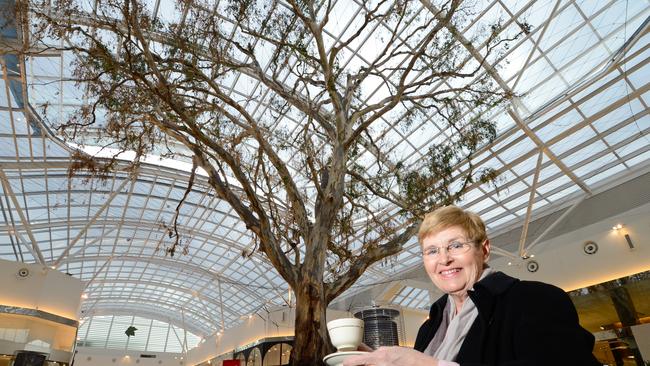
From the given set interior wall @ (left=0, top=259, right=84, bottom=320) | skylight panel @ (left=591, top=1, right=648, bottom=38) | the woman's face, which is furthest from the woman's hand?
interior wall @ (left=0, top=259, right=84, bottom=320)

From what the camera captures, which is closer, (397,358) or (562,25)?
(397,358)

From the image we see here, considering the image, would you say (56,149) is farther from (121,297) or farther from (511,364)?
(121,297)

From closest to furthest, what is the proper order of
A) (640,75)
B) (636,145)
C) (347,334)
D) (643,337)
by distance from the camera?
(347,334)
(643,337)
(640,75)
(636,145)

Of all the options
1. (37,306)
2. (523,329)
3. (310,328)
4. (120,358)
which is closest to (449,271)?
(523,329)

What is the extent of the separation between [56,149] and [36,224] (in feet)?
27.8

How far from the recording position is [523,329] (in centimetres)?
130

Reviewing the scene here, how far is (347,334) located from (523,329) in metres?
0.82

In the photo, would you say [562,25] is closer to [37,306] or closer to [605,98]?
[605,98]

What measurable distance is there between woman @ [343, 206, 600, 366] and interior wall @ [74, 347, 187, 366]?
43.9 m

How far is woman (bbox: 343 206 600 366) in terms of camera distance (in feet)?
4.09

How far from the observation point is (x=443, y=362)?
4.25ft

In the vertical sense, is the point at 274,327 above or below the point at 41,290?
below

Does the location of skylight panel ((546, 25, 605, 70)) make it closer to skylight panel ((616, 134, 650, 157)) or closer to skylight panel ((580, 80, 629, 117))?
skylight panel ((580, 80, 629, 117))

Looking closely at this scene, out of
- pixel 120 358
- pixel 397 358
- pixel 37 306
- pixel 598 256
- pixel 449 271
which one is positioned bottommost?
pixel 397 358
